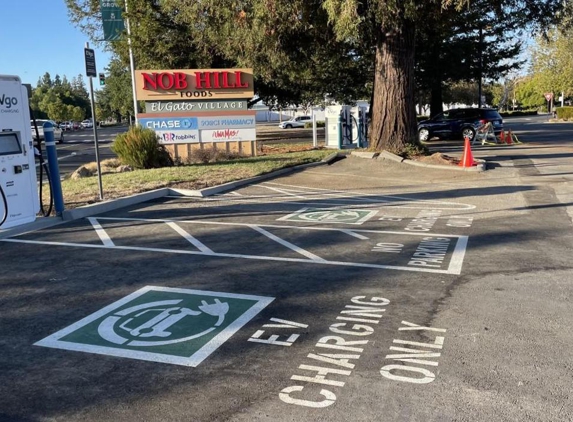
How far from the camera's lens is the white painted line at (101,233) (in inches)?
303

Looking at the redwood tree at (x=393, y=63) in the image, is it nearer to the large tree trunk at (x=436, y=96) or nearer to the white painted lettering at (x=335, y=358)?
the large tree trunk at (x=436, y=96)

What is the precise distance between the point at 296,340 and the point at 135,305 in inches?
68.3

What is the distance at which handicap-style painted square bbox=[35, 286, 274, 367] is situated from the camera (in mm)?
4152

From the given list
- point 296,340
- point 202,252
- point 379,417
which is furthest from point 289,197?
point 379,417

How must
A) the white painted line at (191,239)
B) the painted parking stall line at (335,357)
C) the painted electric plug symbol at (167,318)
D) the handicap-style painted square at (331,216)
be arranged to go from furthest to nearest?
the handicap-style painted square at (331,216)
the white painted line at (191,239)
the painted electric plug symbol at (167,318)
the painted parking stall line at (335,357)

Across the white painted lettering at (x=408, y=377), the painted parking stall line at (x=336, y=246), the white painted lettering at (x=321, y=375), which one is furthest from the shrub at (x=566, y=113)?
the white painted lettering at (x=321, y=375)

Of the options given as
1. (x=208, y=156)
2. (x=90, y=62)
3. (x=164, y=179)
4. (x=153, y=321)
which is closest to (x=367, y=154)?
(x=208, y=156)

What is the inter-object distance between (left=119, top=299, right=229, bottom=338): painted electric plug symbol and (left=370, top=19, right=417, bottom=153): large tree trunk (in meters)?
13.4

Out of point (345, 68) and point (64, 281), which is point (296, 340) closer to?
point (64, 281)

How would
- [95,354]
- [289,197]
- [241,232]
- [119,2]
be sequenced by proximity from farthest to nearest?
[119,2]
[289,197]
[241,232]
[95,354]

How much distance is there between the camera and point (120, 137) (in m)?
15.9

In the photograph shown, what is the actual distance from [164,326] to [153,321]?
0.53ft

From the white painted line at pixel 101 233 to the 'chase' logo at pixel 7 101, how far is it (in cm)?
219

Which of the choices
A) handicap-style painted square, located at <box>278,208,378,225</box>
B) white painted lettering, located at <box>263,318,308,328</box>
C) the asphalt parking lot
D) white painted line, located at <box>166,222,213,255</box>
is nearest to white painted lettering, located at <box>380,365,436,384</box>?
the asphalt parking lot
